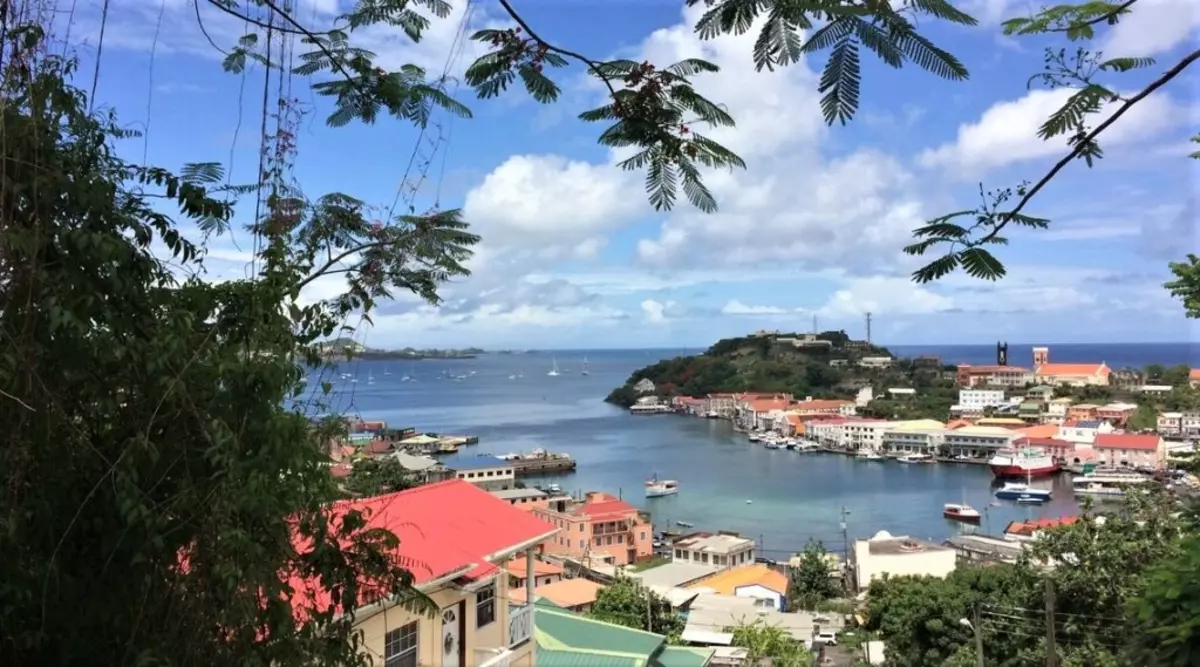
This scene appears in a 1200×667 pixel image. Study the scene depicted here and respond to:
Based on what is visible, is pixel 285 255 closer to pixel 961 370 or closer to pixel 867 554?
pixel 867 554

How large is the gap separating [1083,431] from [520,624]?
35473 mm

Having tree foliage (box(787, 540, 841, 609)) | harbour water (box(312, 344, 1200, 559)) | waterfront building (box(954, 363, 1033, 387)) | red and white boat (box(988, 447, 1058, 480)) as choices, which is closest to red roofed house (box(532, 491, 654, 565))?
harbour water (box(312, 344, 1200, 559))

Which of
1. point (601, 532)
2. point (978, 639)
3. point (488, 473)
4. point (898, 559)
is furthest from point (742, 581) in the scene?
point (488, 473)

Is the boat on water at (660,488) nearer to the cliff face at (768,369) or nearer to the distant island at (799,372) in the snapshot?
the distant island at (799,372)

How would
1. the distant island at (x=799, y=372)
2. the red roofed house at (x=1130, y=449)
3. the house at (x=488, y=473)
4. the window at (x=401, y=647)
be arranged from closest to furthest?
the window at (x=401, y=647) → the house at (x=488, y=473) → the red roofed house at (x=1130, y=449) → the distant island at (x=799, y=372)

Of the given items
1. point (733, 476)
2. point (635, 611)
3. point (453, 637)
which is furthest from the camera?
point (733, 476)

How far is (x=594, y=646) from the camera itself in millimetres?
6918

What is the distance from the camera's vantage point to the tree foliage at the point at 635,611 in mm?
12523

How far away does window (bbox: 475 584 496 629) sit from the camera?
14.5ft

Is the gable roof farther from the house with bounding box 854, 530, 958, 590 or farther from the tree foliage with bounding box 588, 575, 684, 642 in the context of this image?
the tree foliage with bounding box 588, 575, 684, 642

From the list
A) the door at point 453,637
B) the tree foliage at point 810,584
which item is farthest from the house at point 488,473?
the door at point 453,637

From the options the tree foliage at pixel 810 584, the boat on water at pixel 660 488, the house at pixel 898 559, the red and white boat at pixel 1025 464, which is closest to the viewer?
the house at pixel 898 559

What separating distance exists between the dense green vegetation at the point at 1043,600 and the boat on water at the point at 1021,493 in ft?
68.0

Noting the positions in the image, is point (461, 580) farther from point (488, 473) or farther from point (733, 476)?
point (733, 476)
